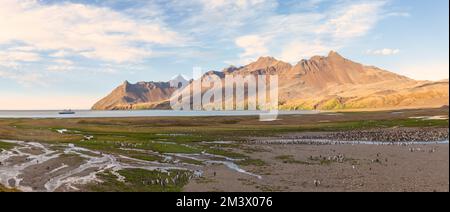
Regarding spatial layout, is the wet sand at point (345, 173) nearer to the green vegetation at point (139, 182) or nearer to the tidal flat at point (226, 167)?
the tidal flat at point (226, 167)

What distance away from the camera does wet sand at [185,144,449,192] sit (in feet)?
116

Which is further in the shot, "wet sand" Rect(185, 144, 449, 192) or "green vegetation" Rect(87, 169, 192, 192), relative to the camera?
"wet sand" Rect(185, 144, 449, 192)

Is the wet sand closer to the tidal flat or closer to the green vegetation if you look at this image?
the tidal flat

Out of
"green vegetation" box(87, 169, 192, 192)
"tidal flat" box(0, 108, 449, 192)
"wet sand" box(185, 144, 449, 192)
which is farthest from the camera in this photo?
"tidal flat" box(0, 108, 449, 192)

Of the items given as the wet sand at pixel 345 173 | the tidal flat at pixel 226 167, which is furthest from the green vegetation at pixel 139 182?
the wet sand at pixel 345 173

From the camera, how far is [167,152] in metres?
61.8

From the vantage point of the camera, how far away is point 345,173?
42094mm

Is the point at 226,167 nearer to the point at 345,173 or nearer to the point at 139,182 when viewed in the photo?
the point at 139,182

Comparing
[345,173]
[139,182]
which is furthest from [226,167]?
[345,173]

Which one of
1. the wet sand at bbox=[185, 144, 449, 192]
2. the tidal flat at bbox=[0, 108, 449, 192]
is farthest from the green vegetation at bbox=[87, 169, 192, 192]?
the wet sand at bbox=[185, 144, 449, 192]

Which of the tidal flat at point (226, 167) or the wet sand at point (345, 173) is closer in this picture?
the wet sand at point (345, 173)

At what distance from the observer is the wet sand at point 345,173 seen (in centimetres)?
3522
